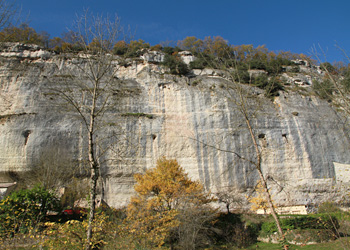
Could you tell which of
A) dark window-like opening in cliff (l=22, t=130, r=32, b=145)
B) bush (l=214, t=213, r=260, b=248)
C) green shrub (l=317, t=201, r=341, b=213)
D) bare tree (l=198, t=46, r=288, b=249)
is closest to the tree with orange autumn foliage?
bush (l=214, t=213, r=260, b=248)

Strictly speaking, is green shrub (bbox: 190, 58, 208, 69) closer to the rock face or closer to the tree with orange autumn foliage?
the rock face

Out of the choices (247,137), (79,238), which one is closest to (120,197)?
(247,137)

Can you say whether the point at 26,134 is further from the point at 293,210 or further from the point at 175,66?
the point at 293,210

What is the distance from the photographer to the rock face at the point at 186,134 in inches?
790

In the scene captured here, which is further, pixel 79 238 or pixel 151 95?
pixel 151 95

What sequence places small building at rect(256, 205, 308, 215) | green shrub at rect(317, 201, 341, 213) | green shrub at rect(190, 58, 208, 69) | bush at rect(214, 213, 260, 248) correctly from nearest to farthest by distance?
green shrub at rect(317, 201, 341, 213)
bush at rect(214, 213, 260, 248)
small building at rect(256, 205, 308, 215)
green shrub at rect(190, 58, 208, 69)

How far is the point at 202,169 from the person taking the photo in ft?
67.5

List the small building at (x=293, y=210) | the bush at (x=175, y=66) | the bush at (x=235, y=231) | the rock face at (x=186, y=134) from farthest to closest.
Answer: the bush at (x=175, y=66) → the rock face at (x=186, y=134) → the small building at (x=293, y=210) → the bush at (x=235, y=231)

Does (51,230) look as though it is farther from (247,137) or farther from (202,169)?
(247,137)

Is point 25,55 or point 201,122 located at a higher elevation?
point 25,55

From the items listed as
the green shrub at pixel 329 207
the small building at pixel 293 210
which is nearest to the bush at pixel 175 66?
the small building at pixel 293 210

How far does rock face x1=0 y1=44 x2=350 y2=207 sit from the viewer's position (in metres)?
20.1

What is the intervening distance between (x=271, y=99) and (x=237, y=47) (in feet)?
67.7

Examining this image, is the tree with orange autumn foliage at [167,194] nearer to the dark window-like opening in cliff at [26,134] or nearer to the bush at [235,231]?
the bush at [235,231]
